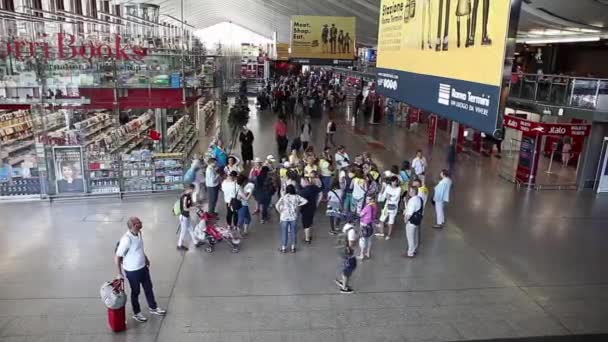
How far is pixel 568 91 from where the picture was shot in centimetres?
1404

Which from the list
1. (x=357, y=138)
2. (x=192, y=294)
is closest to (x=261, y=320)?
(x=192, y=294)

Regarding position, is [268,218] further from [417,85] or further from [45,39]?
[45,39]

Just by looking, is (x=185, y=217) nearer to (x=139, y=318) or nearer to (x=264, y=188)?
(x=264, y=188)

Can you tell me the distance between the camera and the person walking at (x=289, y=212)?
9102mm

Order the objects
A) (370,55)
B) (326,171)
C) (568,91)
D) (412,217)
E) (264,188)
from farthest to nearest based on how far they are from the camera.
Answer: (370,55) < (568,91) < (326,171) < (264,188) < (412,217)

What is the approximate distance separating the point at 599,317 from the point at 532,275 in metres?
1.51

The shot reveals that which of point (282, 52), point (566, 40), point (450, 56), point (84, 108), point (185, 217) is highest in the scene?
point (566, 40)

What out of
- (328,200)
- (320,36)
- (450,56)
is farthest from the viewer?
(320,36)

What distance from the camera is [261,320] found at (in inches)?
272

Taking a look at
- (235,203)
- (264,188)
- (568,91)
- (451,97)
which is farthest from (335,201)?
(568,91)

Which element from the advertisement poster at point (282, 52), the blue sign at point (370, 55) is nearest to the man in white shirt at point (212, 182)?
the advertisement poster at point (282, 52)

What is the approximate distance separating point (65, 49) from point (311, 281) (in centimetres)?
1030

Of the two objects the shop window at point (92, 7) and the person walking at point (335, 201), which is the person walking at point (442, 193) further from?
the shop window at point (92, 7)

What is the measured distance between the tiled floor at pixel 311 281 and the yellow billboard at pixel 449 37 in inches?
140
